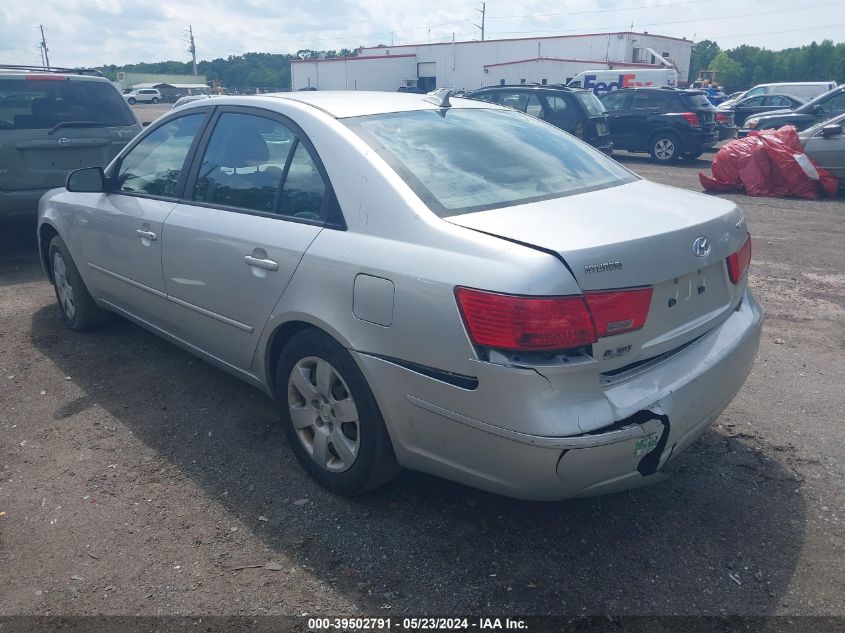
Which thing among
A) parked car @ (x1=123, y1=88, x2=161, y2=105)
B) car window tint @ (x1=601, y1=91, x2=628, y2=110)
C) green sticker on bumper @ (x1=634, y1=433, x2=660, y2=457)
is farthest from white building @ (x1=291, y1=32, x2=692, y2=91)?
green sticker on bumper @ (x1=634, y1=433, x2=660, y2=457)

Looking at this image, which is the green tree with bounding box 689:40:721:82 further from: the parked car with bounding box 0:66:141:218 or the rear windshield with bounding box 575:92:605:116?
the parked car with bounding box 0:66:141:218

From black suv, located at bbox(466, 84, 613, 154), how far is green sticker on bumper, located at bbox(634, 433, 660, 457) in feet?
43.7

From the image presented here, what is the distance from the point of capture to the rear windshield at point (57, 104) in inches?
269

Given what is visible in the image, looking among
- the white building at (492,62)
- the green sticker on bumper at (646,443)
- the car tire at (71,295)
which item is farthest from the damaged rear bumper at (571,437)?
the white building at (492,62)

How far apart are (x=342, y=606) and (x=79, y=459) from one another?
70.5 inches

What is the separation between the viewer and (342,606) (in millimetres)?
2516

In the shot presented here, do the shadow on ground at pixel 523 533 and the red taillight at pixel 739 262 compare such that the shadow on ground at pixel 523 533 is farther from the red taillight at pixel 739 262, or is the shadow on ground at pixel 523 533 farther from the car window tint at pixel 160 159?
the car window tint at pixel 160 159

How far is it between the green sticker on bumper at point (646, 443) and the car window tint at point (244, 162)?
1.95m

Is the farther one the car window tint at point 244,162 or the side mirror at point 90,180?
the side mirror at point 90,180

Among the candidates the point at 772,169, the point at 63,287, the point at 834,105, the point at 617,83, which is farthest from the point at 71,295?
the point at 617,83

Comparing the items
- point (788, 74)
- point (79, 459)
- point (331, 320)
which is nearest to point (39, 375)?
point (79, 459)

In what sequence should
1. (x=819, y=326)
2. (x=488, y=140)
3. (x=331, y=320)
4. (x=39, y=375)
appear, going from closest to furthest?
(x=331, y=320) → (x=488, y=140) → (x=39, y=375) → (x=819, y=326)

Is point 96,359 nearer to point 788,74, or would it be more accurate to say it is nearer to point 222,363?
point 222,363

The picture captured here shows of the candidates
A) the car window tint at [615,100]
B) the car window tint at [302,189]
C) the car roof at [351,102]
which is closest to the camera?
the car window tint at [302,189]
